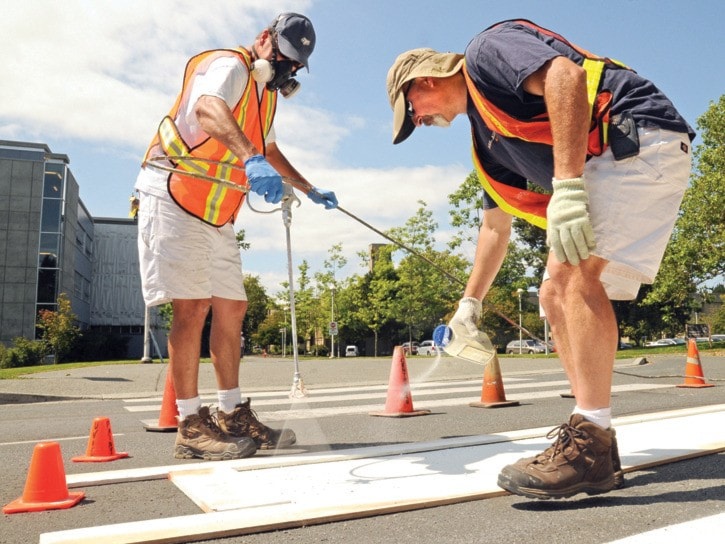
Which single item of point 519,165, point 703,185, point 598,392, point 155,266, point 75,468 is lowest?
point 75,468

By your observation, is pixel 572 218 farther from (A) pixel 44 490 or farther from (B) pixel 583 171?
(A) pixel 44 490

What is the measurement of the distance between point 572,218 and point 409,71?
93 cm

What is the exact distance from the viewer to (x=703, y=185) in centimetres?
2386

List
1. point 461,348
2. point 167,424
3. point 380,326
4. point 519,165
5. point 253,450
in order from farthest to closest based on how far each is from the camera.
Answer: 1. point 380,326
2. point 167,424
3. point 253,450
4. point 461,348
5. point 519,165

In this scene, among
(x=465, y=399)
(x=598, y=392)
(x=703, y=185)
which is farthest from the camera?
(x=703, y=185)

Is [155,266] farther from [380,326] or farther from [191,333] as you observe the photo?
[380,326]

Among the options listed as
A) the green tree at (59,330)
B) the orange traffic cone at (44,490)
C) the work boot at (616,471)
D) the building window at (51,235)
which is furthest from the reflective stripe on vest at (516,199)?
the building window at (51,235)

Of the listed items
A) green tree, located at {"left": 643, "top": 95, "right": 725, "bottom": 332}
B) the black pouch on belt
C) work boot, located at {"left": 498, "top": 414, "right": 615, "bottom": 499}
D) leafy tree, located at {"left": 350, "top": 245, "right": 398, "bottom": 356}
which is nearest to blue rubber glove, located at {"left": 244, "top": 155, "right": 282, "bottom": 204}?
the black pouch on belt

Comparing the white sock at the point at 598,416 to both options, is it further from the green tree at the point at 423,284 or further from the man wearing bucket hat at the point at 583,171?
the green tree at the point at 423,284

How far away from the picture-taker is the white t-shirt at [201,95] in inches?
126

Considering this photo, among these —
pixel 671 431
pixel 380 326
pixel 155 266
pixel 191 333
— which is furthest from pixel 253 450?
pixel 380 326

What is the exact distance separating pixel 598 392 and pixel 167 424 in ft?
11.5

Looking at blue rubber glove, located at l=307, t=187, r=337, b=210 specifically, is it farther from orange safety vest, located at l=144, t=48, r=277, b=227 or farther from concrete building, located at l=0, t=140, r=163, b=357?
concrete building, located at l=0, t=140, r=163, b=357

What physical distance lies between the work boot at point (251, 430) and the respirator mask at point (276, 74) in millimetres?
1801
